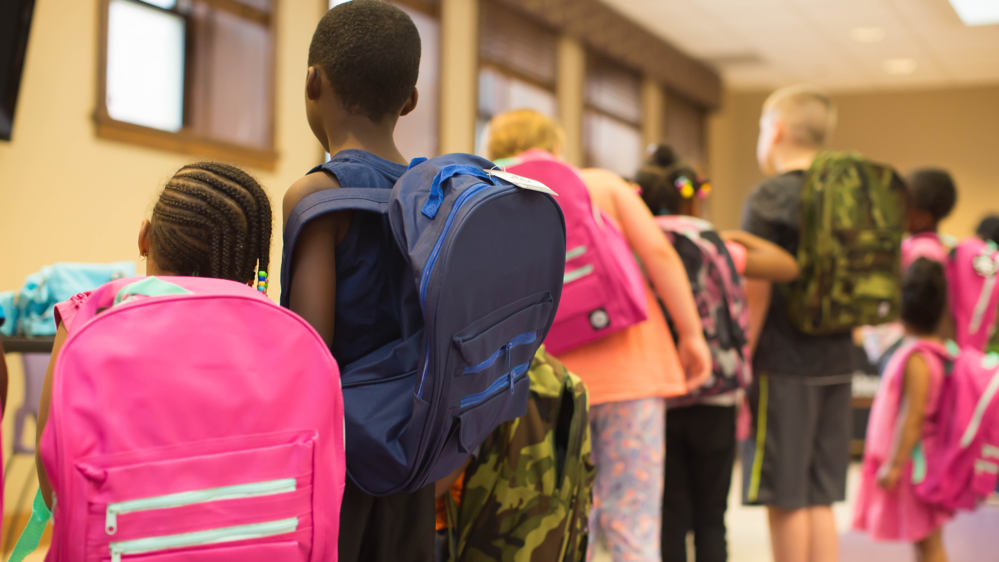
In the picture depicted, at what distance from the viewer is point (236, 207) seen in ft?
3.22

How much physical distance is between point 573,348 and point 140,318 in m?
1.12

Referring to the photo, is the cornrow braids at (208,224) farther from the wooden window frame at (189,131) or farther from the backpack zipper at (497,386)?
the wooden window frame at (189,131)

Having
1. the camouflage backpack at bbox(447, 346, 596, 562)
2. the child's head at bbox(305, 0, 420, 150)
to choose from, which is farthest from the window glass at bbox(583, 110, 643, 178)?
the child's head at bbox(305, 0, 420, 150)

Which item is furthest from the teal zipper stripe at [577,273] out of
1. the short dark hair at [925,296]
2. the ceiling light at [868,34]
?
the ceiling light at [868,34]

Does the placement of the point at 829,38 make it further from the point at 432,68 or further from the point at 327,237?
the point at 327,237

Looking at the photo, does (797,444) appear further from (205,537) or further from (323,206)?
(205,537)

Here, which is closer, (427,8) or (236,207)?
(236,207)

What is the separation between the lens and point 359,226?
103cm

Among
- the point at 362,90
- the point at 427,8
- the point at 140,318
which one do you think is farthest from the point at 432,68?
the point at 140,318

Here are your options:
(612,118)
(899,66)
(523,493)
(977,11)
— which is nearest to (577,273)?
(523,493)

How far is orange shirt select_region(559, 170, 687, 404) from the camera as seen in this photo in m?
1.77

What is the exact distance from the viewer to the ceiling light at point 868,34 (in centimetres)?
660

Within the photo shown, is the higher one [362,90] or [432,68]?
[432,68]

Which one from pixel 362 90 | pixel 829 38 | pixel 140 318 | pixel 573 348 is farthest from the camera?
pixel 829 38
